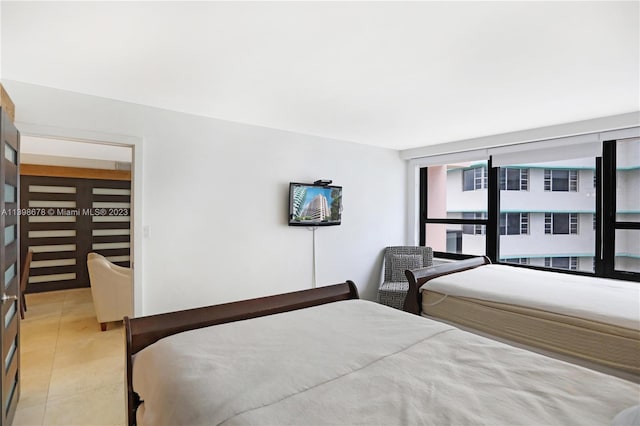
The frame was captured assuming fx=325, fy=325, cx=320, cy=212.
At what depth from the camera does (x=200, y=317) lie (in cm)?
181

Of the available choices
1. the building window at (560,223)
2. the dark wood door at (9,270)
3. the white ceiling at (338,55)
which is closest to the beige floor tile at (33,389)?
the dark wood door at (9,270)

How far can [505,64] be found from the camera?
200 cm

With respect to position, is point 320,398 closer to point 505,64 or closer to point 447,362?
point 447,362

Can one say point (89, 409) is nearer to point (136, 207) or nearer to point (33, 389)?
point (33, 389)

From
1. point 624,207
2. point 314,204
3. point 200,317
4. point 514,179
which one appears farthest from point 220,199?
point 624,207

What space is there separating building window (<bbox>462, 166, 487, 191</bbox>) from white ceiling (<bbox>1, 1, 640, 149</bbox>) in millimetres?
1344

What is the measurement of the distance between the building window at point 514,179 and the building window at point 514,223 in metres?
0.33

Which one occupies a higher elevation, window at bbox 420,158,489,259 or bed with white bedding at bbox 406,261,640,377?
window at bbox 420,158,489,259

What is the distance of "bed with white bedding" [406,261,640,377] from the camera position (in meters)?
1.95

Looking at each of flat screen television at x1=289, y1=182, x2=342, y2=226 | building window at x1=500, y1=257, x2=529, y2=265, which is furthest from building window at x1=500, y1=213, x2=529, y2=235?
flat screen television at x1=289, y1=182, x2=342, y2=226

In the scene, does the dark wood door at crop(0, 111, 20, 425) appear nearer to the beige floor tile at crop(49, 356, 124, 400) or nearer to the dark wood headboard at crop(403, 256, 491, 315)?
the beige floor tile at crop(49, 356, 124, 400)

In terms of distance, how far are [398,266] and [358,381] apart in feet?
10.7

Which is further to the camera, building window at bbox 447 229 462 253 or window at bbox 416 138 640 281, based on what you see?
building window at bbox 447 229 462 253

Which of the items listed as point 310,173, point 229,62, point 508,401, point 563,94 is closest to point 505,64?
point 563,94
